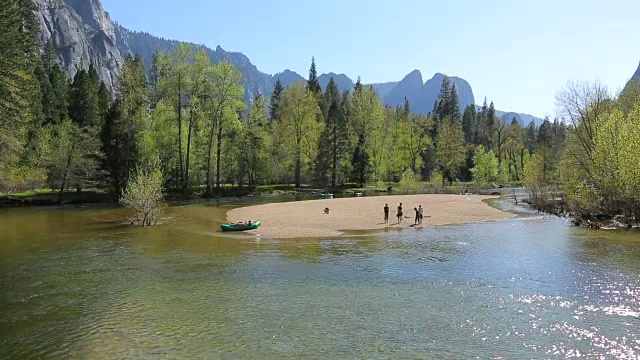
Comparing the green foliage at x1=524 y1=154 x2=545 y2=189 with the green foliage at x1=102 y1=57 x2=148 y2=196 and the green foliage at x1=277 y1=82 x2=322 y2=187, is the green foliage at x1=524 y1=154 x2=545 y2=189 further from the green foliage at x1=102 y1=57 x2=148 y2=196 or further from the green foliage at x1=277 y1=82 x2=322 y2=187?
the green foliage at x1=102 y1=57 x2=148 y2=196

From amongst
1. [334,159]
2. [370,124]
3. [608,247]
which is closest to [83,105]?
[334,159]

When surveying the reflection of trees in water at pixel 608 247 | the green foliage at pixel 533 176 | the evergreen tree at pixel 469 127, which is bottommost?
the reflection of trees in water at pixel 608 247

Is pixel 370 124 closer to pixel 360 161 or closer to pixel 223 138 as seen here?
pixel 360 161

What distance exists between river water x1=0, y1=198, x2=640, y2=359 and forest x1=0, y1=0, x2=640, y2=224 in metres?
13.9

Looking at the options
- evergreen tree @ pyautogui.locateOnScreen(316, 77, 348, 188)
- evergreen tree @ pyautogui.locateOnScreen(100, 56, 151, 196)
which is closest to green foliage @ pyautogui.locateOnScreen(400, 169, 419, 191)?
evergreen tree @ pyautogui.locateOnScreen(316, 77, 348, 188)

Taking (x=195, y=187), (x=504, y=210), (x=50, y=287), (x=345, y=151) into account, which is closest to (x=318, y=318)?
(x=50, y=287)

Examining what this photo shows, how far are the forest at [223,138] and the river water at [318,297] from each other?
13918 millimetres

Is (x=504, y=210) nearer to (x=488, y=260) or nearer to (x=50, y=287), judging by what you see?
(x=488, y=260)

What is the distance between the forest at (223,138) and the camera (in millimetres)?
38938

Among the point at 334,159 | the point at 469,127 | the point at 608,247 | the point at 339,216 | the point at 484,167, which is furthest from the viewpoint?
the point at 469,127

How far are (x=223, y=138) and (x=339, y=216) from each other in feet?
126

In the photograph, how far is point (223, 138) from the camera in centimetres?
7369

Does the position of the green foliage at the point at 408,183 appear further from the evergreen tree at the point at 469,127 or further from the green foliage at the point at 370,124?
the evergreen tree at the point at 469,127

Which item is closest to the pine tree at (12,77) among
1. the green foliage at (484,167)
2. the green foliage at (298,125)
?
the green foliage at (298,125)
